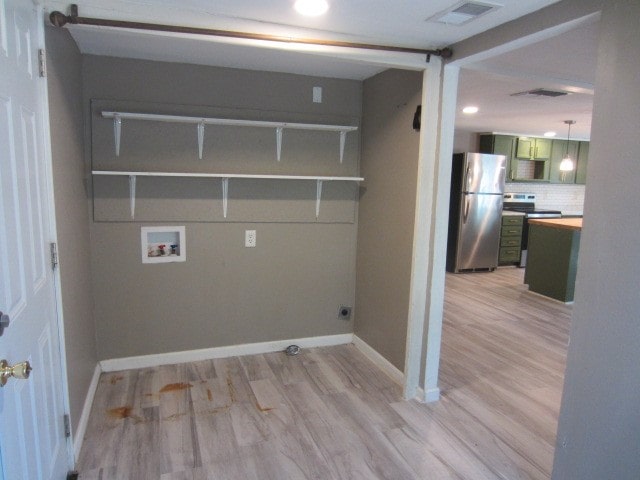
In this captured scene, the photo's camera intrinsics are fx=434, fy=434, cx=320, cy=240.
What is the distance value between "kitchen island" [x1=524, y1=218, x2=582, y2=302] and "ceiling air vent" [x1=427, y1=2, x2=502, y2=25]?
352 centimetres

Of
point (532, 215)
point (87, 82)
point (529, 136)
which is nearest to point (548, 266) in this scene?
point (532, 215)

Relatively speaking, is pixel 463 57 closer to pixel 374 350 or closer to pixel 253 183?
pixel 253 183

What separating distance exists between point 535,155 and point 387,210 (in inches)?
214

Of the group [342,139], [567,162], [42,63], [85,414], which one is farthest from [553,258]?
[42,63]

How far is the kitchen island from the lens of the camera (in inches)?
192

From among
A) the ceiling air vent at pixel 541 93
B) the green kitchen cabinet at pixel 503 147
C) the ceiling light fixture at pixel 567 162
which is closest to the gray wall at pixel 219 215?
the ceiling air vent at pixel 541 93

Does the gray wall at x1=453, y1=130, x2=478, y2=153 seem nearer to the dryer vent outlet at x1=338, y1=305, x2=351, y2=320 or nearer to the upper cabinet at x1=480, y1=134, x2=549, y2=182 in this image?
the upper cabinet at x1=480, y1=134, x2=549, y2=182

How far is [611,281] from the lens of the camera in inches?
60.3

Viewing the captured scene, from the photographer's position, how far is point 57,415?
6.01 feet

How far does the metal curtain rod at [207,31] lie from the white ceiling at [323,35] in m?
0.02

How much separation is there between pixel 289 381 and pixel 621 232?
2.18 meters

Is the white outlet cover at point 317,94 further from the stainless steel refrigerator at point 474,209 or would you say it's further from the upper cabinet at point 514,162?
the upper cabinet at point 514,162

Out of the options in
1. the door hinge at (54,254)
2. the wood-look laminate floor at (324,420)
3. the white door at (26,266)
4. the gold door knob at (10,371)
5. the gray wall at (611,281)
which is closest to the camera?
the gold door knob at (10,371)

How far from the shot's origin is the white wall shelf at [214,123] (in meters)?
2.76
